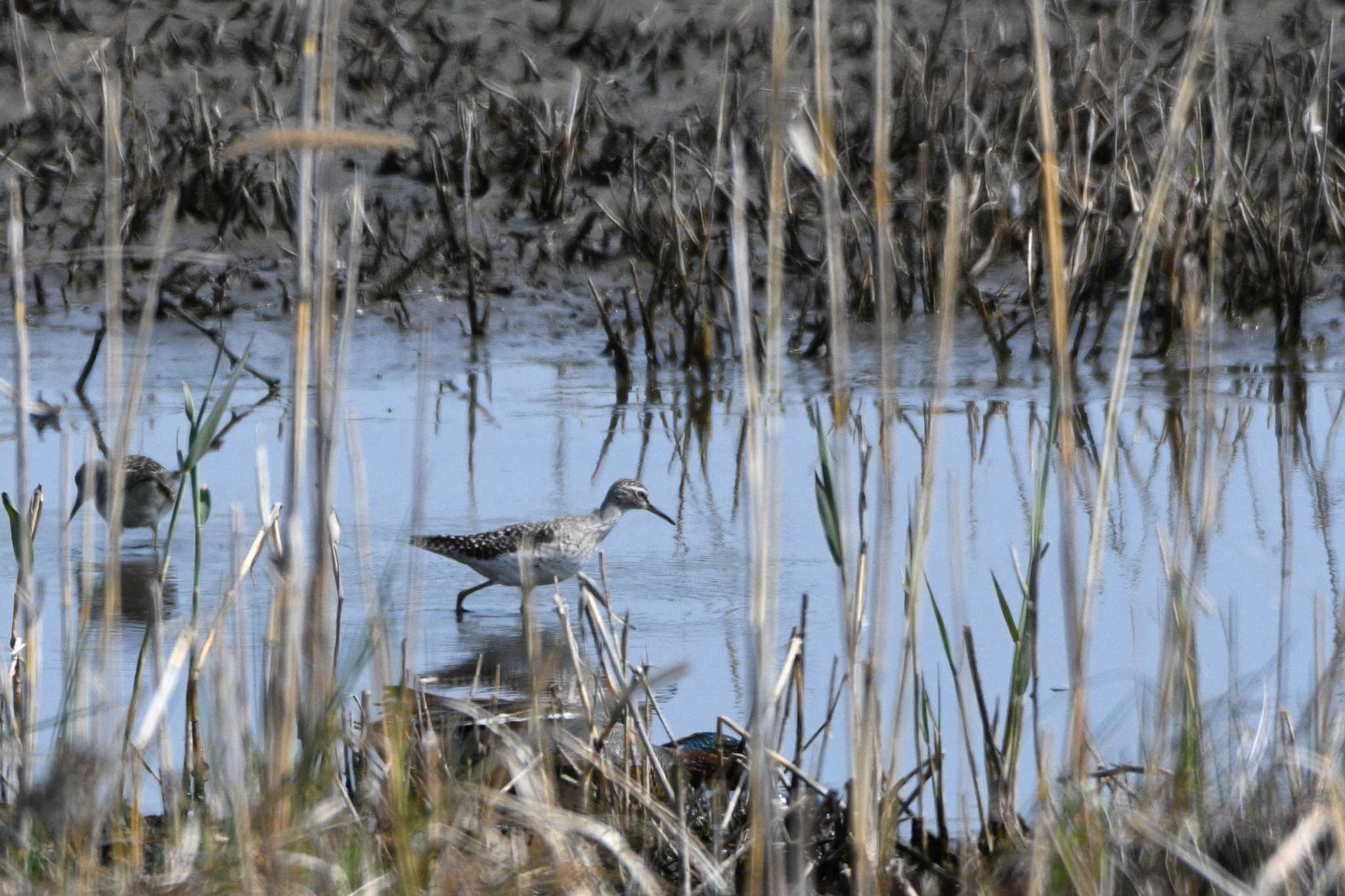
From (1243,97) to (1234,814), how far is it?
875 cm

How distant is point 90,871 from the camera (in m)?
2.49

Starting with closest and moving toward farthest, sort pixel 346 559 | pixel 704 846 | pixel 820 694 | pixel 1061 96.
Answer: pixel 704 846 → pixel 820 694 → pixel 346 559 → pixel 1061 96

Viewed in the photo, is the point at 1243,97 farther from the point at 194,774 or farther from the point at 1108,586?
the point at 194,774

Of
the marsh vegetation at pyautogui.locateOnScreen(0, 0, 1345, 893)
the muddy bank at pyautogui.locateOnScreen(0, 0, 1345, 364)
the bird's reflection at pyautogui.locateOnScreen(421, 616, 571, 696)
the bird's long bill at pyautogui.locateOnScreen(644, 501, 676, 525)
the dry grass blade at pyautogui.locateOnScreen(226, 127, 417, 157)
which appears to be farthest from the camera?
the muddy bank at pyautogui.locateOnScreen(0, 0, 1345, 364)

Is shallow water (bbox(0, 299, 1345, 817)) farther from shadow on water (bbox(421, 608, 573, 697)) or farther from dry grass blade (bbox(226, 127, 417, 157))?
dry grass blade (bbox(226, 127, 417, 157))

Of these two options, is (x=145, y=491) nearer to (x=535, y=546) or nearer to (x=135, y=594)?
(x=135, y=594)

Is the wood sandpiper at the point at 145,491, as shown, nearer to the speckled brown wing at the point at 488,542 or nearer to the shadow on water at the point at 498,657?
the speckled brown wing at the point at 488,542

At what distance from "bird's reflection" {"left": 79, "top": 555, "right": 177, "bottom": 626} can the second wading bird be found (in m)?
0.71

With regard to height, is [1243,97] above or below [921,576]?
above

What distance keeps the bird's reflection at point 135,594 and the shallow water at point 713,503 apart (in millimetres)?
20

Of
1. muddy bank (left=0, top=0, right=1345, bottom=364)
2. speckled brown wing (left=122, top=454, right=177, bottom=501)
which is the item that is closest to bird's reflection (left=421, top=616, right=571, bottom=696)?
speckled brown wing (left=122, top=454, right=177, bottom=501)

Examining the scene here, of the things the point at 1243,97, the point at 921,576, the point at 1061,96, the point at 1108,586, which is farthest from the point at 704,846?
the point at 1243,97

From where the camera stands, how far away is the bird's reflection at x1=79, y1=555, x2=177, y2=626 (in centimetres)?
498

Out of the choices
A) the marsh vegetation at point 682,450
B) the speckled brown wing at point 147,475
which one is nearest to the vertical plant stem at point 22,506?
the marsh vegetation at point 682,450
